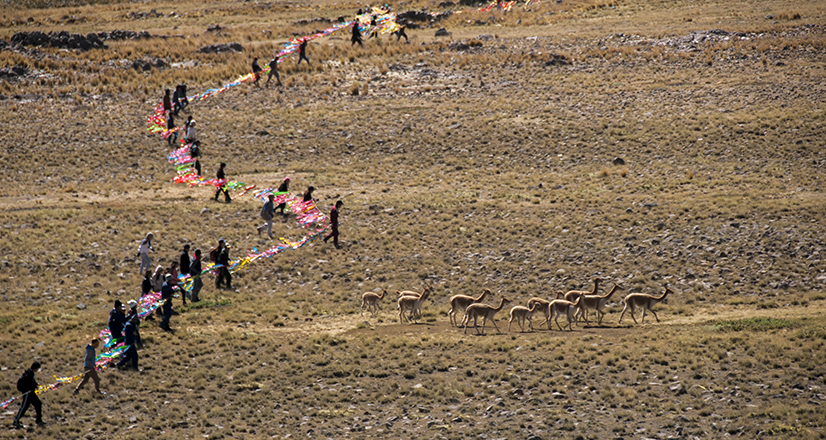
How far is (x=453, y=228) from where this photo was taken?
30.8 m

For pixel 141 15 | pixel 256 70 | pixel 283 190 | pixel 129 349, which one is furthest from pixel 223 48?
pixel 129 349

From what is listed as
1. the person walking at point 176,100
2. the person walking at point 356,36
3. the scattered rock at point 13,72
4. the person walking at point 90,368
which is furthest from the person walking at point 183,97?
the person walking at point 90,368

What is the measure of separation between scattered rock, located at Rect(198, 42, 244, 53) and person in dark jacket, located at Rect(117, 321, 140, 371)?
150 feet

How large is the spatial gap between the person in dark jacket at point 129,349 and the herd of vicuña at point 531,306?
742cm

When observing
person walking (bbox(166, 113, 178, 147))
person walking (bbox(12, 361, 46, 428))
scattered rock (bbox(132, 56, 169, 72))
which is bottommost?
person walking (bbox(12, 361, 46, 428))

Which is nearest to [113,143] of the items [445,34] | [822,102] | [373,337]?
[373,337]

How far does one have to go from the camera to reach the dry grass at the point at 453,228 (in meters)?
17.8

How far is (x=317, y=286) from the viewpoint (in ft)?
86.5

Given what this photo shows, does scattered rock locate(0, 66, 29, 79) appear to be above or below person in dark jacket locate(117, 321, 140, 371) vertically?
above

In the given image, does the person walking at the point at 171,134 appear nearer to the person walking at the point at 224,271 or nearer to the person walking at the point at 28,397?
the person walking at the point at 224,271

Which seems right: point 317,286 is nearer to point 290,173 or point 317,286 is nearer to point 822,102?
point 290,173

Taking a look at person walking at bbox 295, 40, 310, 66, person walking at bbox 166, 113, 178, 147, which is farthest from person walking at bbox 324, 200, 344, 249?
person walking at bbox 295, 40, 310, 66

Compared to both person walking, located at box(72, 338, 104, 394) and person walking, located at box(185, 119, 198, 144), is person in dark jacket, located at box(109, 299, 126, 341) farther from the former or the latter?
person walking, located at box(185, 119, 198, 144)

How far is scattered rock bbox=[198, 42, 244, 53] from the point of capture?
61378 millimetres
